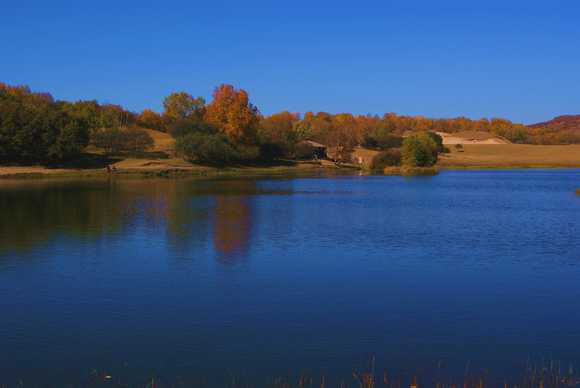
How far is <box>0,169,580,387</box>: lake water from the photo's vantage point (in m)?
8.62

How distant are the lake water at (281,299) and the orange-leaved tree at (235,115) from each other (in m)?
74.8

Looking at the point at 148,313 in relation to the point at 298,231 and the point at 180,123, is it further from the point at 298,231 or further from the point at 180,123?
the point at 180,123

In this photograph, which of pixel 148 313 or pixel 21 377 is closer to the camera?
pixel 21 377

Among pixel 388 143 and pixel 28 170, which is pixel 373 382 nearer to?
pixel 28 170

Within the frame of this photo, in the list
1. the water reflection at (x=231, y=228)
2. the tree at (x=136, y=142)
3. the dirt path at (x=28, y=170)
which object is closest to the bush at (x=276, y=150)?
the tree at (x=136, y=142)

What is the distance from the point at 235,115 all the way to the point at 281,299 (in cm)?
8963

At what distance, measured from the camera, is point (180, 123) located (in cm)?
10419

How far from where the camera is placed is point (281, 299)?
12406 mm

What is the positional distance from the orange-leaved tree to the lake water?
74.8 m

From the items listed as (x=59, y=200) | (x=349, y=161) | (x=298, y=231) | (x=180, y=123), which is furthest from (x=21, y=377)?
(x=349, y=161)

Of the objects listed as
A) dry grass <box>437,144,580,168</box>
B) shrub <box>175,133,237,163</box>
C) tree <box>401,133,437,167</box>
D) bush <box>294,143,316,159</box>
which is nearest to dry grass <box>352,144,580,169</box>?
dry grass <box>437,144,580,168</box>

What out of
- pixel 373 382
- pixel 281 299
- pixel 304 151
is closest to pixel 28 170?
pixel 304 151

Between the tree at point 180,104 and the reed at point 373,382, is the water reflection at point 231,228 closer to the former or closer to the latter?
the reed at point 373,382

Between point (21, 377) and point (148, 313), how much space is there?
11.3 ft
